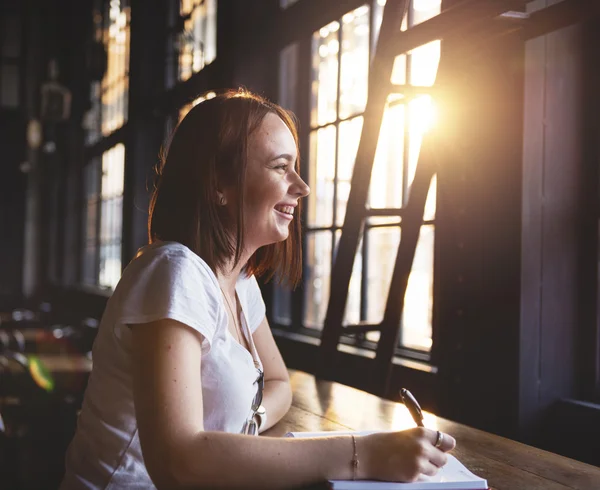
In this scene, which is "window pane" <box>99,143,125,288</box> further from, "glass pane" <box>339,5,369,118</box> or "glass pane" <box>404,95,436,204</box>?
"glass pane" <box>404,95,436,204</box>

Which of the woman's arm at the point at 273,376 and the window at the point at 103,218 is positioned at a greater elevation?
the window at the point at 103,218

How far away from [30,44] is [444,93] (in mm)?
8986

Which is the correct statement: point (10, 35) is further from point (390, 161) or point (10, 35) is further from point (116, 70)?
point (390, 161)

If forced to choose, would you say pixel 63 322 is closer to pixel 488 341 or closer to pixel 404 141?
pixel 404 141

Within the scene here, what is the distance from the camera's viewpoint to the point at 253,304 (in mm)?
1788

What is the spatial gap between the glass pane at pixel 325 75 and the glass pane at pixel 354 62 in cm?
7

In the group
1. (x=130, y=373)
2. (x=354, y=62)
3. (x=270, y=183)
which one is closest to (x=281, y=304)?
(x=354, y=62)

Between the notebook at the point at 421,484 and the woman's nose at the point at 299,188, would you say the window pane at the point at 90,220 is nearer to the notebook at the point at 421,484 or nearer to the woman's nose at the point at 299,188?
the woman's nose at the point at 299,188

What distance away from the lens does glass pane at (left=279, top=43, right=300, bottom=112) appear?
11.7 feet

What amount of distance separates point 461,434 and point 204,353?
0.70 metres

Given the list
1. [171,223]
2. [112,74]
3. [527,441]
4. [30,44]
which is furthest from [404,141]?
[30,44]

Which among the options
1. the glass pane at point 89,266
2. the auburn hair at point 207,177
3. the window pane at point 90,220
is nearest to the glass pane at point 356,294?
the auburn hair at point 207,177

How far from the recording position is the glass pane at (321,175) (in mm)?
3227

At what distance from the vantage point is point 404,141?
2.70m
